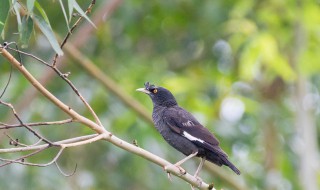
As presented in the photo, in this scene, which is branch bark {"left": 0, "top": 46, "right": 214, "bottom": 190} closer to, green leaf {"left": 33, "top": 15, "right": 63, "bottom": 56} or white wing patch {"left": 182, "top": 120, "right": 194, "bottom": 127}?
green leaf {"left": 33, "top": 15, "right": 63, "bottom": 56}

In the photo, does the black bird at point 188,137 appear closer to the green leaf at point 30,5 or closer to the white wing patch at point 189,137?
the white wing patch at point 189,137

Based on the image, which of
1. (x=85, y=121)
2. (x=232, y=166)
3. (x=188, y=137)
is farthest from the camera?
(x=188, y=137)

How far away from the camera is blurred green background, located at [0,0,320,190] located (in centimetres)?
865

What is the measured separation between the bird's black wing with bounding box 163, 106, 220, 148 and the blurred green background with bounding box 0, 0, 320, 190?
232 centimetres

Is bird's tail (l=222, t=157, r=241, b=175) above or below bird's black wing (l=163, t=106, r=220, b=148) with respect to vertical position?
below

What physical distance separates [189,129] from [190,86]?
11.8 feet

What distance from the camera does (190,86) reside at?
30.1 ft

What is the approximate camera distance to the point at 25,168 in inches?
348

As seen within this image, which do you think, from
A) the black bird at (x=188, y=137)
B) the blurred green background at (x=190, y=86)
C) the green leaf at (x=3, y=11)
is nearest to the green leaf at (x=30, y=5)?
the green leaf at (x=3, y=11)

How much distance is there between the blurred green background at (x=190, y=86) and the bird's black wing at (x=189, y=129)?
232 cm

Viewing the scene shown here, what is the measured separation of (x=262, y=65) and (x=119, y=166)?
211 centimetres

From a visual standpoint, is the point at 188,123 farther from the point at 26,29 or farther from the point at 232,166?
→ the point at 26,29

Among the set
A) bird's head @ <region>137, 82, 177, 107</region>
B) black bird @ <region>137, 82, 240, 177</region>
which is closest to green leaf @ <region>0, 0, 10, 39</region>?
black bird @ <region>137, 82, 240, 177</region>

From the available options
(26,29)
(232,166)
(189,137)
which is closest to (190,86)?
(189,137)
